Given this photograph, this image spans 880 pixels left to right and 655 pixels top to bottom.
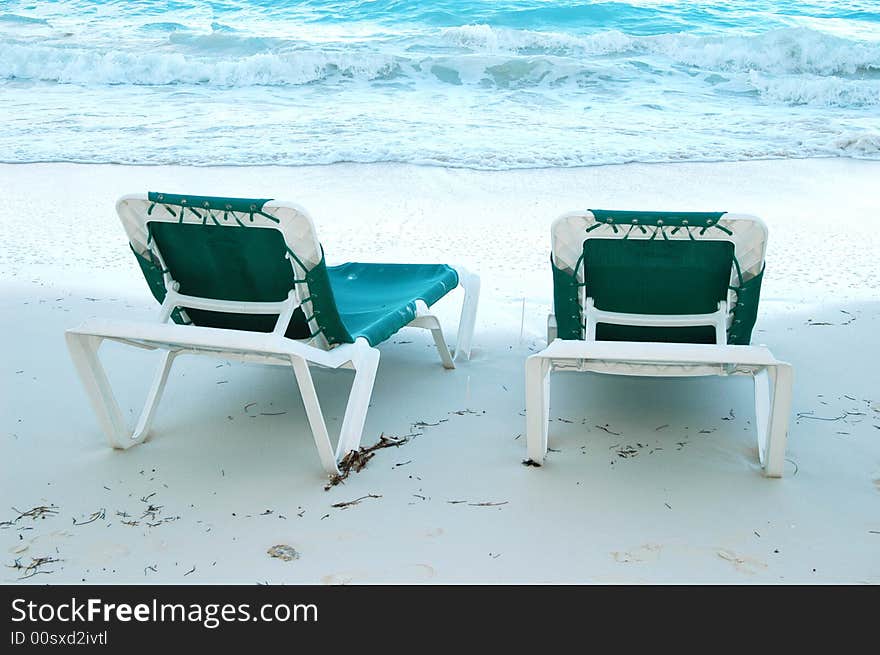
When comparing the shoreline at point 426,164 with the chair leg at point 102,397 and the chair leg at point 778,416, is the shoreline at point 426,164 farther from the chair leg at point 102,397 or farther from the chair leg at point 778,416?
the chair leg at point 778,416

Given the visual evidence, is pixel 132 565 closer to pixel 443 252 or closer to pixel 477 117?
pixel 443 252

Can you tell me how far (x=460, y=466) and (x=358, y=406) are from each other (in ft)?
1.39

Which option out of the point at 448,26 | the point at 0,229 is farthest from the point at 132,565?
the point at 448,26

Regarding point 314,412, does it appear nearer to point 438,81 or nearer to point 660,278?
point 660,278

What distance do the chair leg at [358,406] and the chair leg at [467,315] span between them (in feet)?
3.01

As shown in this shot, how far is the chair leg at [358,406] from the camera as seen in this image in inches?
125

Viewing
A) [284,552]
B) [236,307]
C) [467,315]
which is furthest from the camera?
[467,315]

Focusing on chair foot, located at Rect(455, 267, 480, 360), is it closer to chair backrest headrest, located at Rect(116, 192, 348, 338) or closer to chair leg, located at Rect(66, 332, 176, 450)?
chair backrest headrest, located at Rect(116, 192, 348, 338)

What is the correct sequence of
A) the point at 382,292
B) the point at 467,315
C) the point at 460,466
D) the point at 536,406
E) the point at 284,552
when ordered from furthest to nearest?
the point at 467,315 < the point at 382,292 < the point at 460,466 < the point at 536,406 < the point at 284,552

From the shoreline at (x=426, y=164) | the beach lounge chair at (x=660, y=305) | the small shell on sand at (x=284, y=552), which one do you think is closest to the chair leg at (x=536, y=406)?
the beach lounge chair at (x=660, y=305)

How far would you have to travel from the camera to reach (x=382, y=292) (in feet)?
13.8

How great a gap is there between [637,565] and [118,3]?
21635 millimetres

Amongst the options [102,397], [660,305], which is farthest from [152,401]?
[660,305]
